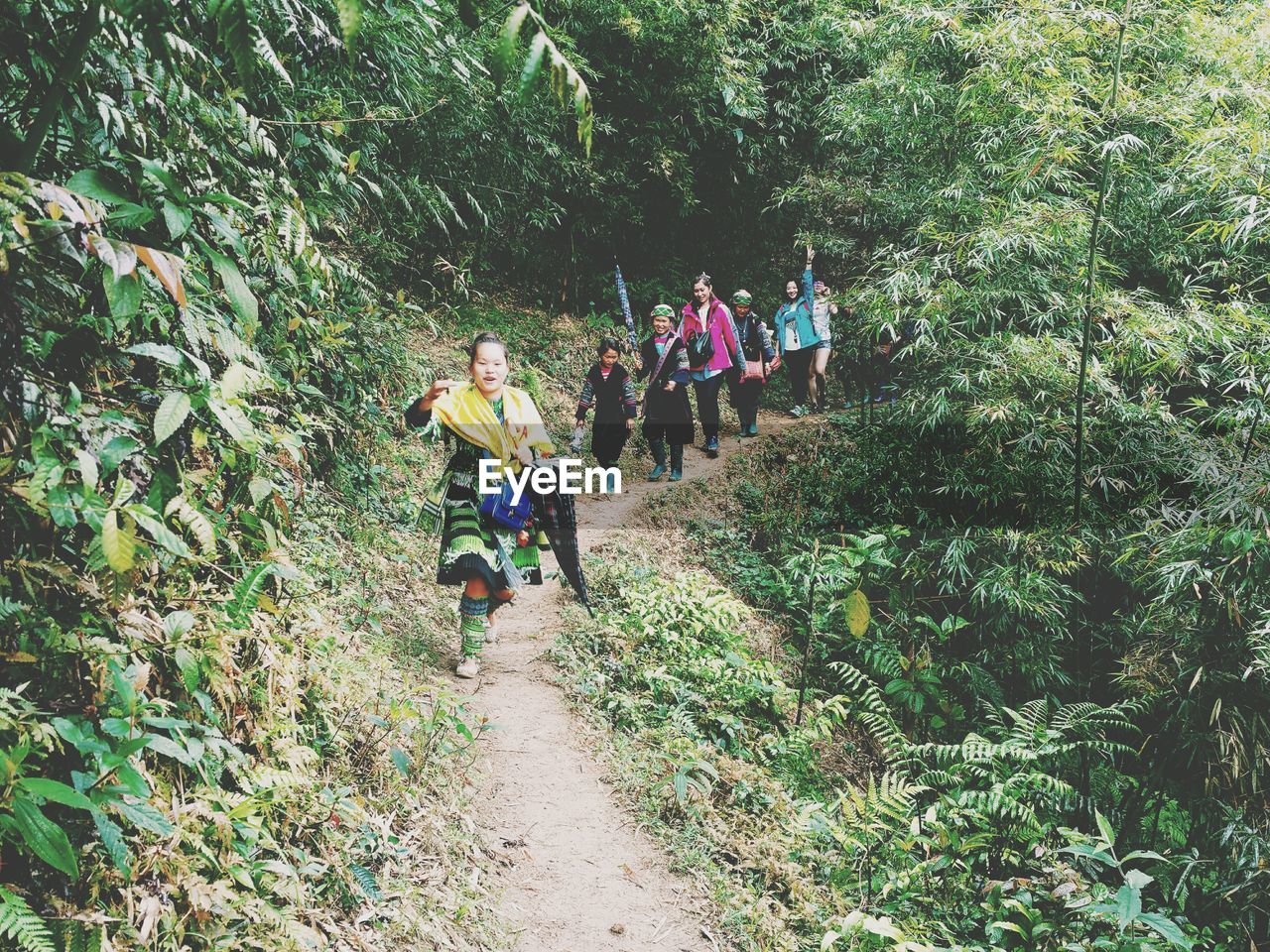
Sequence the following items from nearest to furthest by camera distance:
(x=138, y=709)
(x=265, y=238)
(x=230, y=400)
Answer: (x=138, y=709) < (x=230, y=400) < (x=265, y=238)

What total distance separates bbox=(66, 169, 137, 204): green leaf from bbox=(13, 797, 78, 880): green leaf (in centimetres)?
136

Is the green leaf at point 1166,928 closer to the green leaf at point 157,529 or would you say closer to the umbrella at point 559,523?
the umbrella at point 559,523

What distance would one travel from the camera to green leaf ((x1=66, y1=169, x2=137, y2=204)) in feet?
5.88

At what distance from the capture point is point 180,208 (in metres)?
1.91

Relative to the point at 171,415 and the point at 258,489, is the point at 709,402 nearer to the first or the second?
the point at 258,489

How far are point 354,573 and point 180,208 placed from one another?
3.83m

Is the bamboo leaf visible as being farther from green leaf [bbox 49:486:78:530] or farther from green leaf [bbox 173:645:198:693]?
green leaf [bbox 173:645:198:693]

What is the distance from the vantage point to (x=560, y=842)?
12.9 ft

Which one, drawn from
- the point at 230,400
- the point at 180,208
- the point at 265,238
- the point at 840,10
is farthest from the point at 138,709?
the point at 840,10

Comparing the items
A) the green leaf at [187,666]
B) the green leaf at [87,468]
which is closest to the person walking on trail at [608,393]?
the green leaf at [187,666]

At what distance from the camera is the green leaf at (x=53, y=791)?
1750 mm

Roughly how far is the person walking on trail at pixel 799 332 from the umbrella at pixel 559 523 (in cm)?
786

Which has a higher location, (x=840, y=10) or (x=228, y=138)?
(x=840, y=10)

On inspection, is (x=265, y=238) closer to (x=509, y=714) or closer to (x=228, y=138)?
(x=228, y=138)
